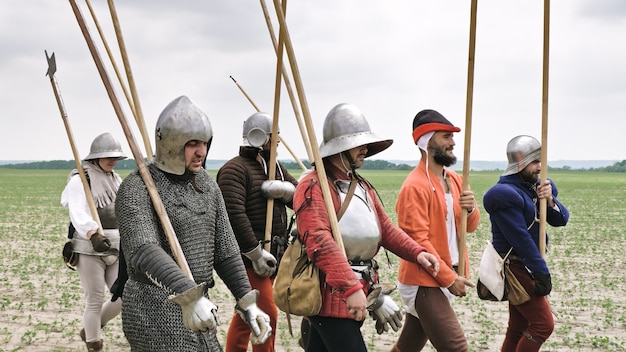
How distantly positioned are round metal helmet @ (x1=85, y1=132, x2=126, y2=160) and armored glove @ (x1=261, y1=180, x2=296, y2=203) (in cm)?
137

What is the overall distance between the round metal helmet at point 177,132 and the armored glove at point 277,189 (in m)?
1.88

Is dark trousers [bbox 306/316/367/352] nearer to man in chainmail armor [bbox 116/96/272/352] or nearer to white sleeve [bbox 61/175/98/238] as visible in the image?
man in chainmail armor [bbox 116/96/272/352]

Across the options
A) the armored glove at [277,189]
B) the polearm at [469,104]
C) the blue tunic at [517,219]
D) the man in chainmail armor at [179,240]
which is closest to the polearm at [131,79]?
the man in chainmail armor at [179,240]

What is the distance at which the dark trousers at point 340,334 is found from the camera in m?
4.04

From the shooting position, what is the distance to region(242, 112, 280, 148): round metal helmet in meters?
5.65

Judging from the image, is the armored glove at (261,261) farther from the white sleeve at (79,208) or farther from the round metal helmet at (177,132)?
the round metal helmet at (177,132)

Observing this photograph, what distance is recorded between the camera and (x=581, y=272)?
12.1 meters

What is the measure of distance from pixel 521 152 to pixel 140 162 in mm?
2989

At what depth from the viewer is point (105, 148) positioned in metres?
6.18

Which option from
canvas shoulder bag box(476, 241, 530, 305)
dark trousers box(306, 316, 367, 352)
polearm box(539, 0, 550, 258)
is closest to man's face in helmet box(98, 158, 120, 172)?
dark trousers box(306, 316, 367, 352)

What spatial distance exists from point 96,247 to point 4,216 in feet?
65.1

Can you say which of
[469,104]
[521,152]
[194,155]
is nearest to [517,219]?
[521,152]

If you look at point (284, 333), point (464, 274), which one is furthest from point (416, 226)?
point (284, 333)

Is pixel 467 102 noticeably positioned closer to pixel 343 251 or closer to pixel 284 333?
pixel 343 251
